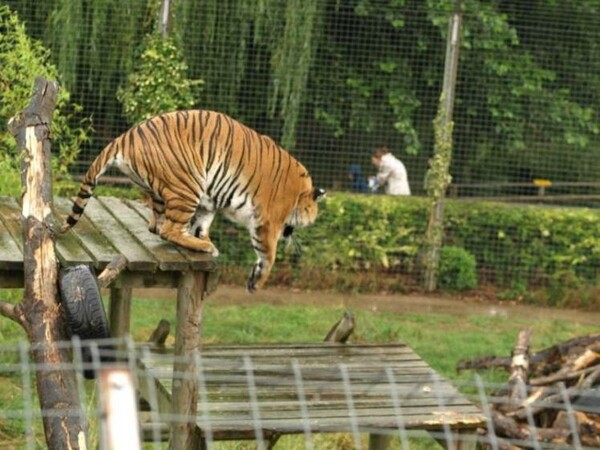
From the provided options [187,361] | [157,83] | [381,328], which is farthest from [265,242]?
[157,83]

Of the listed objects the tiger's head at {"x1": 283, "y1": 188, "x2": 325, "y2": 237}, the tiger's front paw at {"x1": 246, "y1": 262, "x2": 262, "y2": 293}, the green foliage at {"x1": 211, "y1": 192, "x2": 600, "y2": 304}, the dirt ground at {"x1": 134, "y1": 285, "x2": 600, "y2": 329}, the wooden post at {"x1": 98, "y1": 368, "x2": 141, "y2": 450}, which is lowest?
the dirt ground at {"x1": 134, "y1": 285, "x2": 600, "y2": 329}

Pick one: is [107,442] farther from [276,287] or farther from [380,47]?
[380,47]

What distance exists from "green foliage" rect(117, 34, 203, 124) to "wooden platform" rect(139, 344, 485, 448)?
19.0 feet

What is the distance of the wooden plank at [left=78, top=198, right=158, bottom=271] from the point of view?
6.50 m

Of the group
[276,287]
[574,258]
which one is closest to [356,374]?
[276,287]

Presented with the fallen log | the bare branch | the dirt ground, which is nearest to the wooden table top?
the bare branch

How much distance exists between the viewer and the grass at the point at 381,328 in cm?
1123

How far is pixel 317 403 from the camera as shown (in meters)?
7.00

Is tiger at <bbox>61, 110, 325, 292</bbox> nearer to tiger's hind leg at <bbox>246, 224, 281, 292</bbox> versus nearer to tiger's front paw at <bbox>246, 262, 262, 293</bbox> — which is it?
tiger's hind leg at <bbox>246, 224, 281, 292</bbox>

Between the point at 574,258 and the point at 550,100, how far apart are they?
2086 mm

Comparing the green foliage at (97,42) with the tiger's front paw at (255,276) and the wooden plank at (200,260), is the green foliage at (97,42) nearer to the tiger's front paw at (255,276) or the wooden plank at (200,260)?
the tiger's front paw at (255,276)

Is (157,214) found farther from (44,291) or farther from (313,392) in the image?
(44,291)

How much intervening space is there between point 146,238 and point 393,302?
662 cm

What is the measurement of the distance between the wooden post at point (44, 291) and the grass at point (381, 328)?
3816 millimetres
